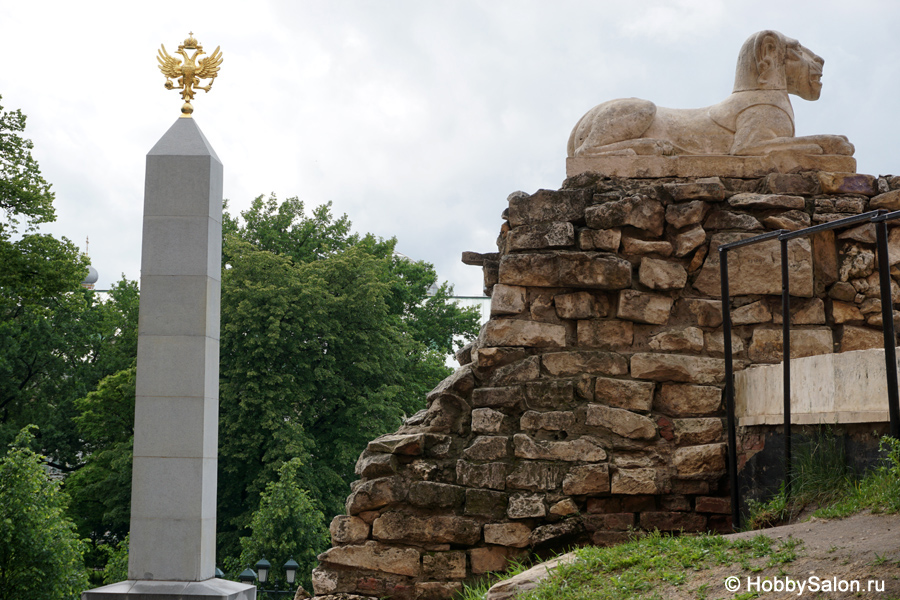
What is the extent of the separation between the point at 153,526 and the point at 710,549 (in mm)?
5167

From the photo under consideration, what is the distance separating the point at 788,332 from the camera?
451 centimetres

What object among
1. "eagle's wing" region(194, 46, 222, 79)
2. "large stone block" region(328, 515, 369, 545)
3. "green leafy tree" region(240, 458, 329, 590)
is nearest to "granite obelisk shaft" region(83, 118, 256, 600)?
"eagle's wing" region(194, 46, 222, 79)

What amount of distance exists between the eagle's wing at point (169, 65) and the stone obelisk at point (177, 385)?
2.68ft

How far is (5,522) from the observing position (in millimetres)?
10320

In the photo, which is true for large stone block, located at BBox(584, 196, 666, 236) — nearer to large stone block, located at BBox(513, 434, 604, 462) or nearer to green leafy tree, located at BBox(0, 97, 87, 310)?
large stone block, located at BBox(513, 434, 604, 462)

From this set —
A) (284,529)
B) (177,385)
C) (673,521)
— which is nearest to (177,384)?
(177,385)

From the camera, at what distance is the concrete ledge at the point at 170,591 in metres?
6.93

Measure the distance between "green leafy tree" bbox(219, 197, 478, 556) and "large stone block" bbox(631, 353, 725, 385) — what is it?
36.3 ft

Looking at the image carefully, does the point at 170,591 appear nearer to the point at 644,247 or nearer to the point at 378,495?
the point at 378,495

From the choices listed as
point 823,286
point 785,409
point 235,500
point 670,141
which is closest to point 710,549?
point 785,409

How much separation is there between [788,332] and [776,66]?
2.72 m

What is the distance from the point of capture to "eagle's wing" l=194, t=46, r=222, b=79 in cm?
827

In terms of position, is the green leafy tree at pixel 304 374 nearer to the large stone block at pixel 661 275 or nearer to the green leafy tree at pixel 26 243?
the green leafy tree at pixel 26 243

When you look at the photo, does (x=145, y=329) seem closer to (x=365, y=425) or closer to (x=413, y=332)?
(x=365, y=425)
